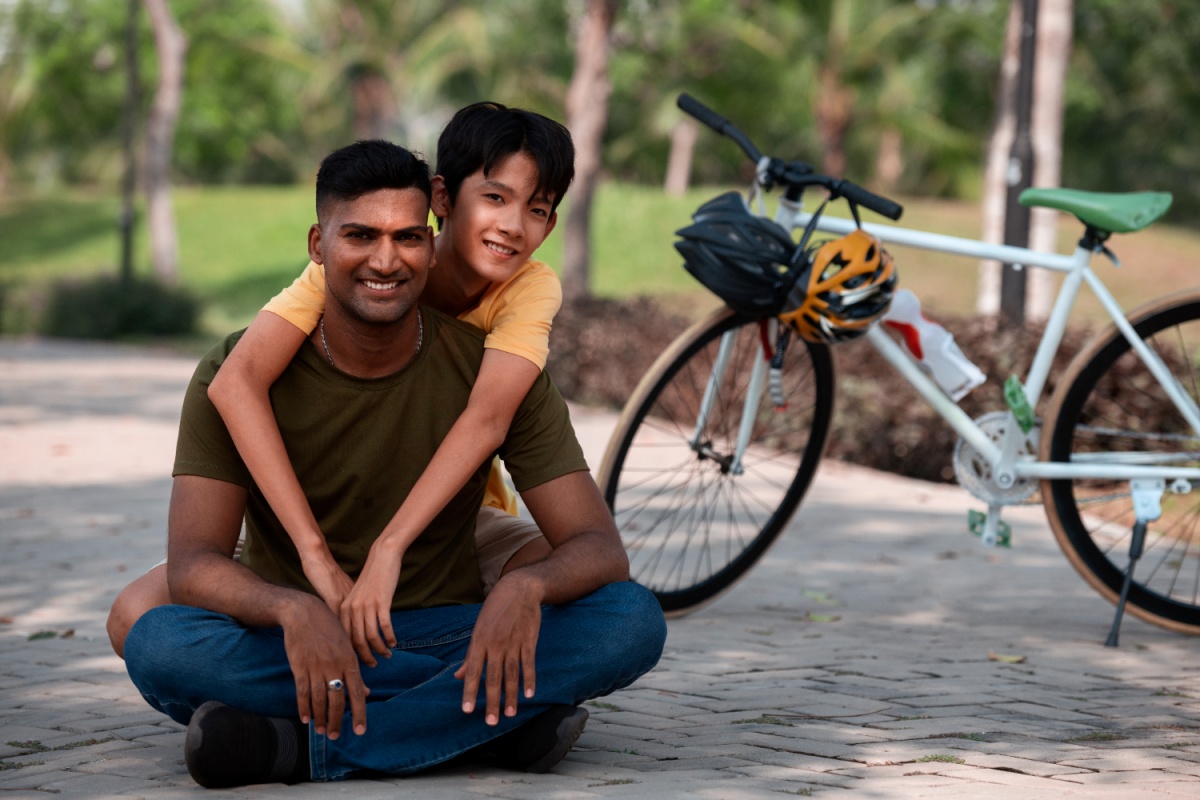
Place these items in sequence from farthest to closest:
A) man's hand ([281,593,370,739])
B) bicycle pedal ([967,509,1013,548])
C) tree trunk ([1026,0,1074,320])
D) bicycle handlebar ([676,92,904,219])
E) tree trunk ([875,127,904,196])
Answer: tree trunk ([875,127,904,196])
tree trunk ([1026,0,1074,320])
bicycle pedal ([967,509,1013,548])
bicycle handlebar ([676,92,904,219])
man's hand ([281,593,370,739])

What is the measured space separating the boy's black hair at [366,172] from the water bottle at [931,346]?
202 cm

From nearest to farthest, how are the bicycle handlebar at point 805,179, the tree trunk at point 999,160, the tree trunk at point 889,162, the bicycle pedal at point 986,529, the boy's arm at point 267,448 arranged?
the boy's arm at point 267,448 < the bicycle handlebar at point 805,179 < the bicycle pedal at point 986,529 < the tree trunk at point 999,160 < the tree trunk at point 889,162

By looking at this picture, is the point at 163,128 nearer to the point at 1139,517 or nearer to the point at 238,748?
the point at 1139,517

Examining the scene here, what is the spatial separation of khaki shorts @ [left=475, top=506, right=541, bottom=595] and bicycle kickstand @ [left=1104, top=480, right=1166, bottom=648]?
2.03 m

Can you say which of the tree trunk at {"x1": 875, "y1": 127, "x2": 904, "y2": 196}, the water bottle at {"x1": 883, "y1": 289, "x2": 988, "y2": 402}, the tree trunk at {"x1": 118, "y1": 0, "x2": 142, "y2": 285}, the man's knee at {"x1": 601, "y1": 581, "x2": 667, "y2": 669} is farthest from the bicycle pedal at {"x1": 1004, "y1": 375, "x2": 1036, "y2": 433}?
the tree trunk at {"x1": 875, "y1": 127, "x2": 904, "y2": 196}

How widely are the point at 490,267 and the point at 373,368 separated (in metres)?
0.37

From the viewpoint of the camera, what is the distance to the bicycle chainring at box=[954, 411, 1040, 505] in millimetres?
4566

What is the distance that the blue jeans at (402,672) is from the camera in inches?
114

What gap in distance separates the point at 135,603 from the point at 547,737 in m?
0.97

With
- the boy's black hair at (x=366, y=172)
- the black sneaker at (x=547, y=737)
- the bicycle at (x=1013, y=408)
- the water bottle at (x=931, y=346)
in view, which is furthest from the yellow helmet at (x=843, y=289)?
the black sneaker at (x=547, y=737)

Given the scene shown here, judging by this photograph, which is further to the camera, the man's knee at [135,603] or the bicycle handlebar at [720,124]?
the bicycle handlebar at [720,124]

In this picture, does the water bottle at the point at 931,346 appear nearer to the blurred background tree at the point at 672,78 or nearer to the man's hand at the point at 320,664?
the man's hand at the point at 320,664

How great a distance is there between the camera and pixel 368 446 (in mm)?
3182

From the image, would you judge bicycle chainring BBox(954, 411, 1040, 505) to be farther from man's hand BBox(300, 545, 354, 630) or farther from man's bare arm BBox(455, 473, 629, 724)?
man's hand BBox(300, 545, 354, 630)
